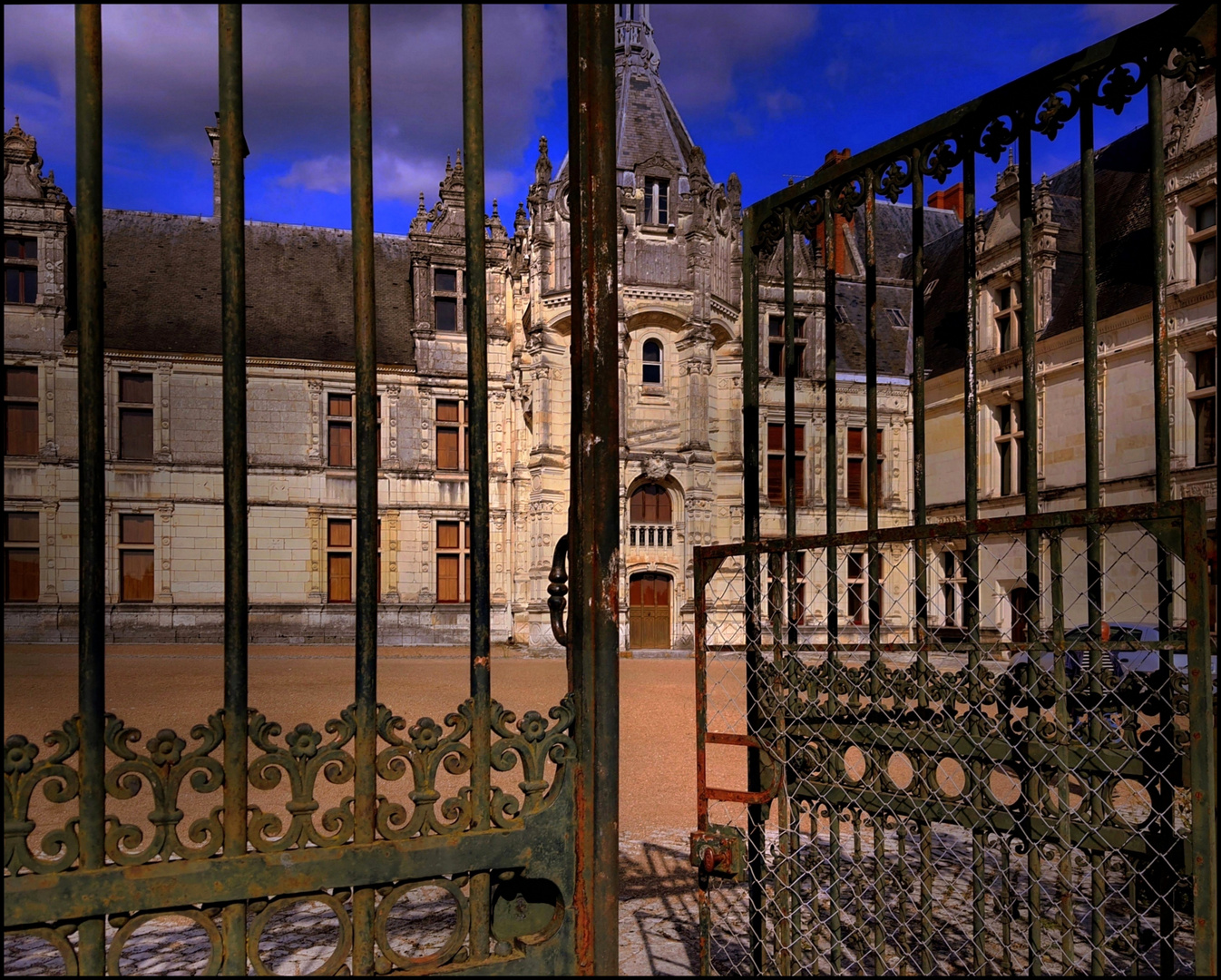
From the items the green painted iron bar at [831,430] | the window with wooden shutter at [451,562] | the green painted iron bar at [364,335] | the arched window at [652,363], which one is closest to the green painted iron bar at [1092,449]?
the green painted iron bar at [831,430]

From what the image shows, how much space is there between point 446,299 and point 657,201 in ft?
19.0

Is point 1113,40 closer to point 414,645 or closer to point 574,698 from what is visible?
point 574,698

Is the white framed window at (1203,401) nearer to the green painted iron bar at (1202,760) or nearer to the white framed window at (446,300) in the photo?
the green painted iron bar at (1202,760)

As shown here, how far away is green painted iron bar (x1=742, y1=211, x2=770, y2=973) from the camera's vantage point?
11.6ft

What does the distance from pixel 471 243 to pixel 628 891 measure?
3.67 metres

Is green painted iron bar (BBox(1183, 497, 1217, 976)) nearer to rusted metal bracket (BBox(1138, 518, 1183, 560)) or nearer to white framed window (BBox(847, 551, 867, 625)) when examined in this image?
rusted metal bracket (BBox(1138, 518, 1183, 560))

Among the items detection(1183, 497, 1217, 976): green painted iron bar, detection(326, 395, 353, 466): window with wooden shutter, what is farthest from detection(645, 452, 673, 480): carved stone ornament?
detection(1183, 497, 1217, 976): green painted iron bar

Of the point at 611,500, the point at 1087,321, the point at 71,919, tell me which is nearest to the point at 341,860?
the point at 71,919

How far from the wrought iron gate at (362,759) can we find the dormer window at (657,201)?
20619 millimetres

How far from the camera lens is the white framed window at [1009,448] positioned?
20609 mm

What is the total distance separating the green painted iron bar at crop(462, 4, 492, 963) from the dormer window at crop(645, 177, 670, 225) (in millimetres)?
20678

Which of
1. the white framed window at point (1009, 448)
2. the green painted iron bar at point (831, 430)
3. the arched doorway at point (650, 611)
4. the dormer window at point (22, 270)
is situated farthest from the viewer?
the dormer window at point (22, 270)

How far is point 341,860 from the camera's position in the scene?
2.16m

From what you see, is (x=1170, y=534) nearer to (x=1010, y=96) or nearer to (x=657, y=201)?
(x=1010, y=96)
